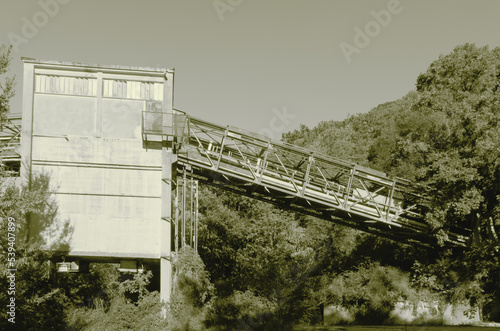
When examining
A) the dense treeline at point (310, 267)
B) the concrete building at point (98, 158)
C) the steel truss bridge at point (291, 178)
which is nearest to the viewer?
the dense treeline at point (310, 267)

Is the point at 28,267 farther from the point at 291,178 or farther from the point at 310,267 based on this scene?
the point at 310,267

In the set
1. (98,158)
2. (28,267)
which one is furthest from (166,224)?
(28,267)

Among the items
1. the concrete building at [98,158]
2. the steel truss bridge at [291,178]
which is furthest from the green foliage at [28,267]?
the steel truss bridge at [291,178]

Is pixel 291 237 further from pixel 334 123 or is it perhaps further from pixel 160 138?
pixel 334 123

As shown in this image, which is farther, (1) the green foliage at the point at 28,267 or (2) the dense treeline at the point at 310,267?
(2) the dense treeline at the point at 310,267

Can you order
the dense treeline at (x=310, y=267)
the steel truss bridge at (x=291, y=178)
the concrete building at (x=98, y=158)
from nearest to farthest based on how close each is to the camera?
1. the dense treeline at (x=310, y=267)
2. the concrete building at (x=98, y=158)
3. the steel truss bridge at (x=291, y=178)

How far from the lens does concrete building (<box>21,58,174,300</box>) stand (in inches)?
707

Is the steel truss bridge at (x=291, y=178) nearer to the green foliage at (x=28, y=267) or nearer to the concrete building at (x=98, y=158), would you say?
the concrete building at (x=98, y=158)

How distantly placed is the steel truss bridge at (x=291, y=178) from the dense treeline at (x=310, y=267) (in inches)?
50.1

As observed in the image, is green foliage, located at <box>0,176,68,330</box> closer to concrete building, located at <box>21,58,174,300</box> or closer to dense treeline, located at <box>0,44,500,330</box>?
dense treeline, located at <box>0,44,500,330</box>

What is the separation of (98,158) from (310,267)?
39.5 feet

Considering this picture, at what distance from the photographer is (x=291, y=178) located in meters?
19.4

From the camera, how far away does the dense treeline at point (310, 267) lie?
681 inches

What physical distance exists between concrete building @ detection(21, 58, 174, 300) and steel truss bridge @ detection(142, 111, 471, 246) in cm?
97
